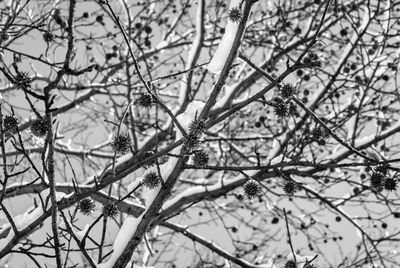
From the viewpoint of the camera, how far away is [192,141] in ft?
7.44

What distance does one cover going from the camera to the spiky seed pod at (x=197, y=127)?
7.52 ft

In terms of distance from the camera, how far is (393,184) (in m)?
2.89

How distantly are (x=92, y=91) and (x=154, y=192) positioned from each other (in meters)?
4.06

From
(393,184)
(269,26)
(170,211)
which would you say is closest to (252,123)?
(269,26)

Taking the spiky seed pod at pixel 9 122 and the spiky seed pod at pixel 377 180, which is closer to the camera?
the spiky seed pod at pixel 9 122

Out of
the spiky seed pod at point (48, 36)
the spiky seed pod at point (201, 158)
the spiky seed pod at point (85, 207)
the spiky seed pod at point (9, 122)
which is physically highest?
the spiky seed pod at point (48, 36)

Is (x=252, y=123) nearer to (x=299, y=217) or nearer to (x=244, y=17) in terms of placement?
(x=299, y=217)

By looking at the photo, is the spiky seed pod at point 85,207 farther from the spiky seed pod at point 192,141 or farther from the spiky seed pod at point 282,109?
the spiky seed pod at point 282,109

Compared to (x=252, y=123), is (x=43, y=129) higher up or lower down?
lower down

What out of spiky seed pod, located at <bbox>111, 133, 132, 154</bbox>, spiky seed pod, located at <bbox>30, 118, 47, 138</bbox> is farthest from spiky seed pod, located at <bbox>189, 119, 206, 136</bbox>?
spiky seed pod, located at <bbox>30, 118, 47, 138</bbox>

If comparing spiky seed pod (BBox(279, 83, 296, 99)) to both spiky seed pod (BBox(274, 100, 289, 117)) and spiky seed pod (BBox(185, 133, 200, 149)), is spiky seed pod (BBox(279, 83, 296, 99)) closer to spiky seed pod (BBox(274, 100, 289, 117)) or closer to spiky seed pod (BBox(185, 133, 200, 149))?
spiky seed pod (BBox(274, 100, 289, 117))

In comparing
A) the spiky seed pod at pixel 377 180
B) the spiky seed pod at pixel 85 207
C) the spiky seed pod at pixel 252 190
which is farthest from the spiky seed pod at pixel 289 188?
the spiky seed pod at pixel 85 207

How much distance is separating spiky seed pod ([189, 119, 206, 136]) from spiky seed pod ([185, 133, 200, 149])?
3 cm

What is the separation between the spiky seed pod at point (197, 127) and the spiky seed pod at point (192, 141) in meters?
0.03
